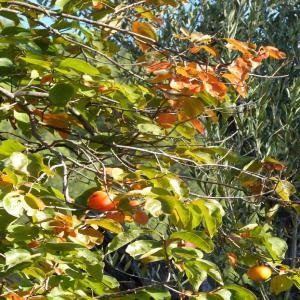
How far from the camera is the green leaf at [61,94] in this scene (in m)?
2.44

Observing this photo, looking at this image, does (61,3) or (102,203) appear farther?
(61,3)

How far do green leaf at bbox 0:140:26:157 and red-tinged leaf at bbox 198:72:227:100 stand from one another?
0.70 m

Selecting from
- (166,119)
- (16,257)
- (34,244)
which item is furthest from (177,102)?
(16,257)

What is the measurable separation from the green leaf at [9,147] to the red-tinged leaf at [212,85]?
0.70 metres

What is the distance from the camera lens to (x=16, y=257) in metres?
1.89

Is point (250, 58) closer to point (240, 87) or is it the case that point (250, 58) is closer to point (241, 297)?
point (240, 87)

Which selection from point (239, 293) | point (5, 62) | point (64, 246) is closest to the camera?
point (64, 246)

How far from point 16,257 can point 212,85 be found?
0.97 m

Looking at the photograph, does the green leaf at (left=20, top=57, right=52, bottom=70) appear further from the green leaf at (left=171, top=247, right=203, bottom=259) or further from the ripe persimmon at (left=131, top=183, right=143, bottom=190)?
the green leaf at (left=171, top=247, right=203, bottom=259)

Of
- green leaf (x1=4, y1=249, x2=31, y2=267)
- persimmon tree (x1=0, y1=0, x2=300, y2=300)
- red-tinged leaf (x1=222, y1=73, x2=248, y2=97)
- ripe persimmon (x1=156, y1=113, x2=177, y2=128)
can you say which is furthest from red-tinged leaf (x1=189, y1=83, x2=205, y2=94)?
green leaf (x1=4, y1=249, x2=31, y2=267)

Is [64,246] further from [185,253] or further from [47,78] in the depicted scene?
[47,78]

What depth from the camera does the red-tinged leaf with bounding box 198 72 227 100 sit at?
239 centimetres

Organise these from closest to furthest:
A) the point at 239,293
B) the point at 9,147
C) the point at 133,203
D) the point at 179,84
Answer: the point at 133,203 → the point at 239,293 → the point at 9,147 → the point at 179,84

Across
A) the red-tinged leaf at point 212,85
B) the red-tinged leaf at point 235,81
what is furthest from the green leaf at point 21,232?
the red-tinged leaf at point 235,81
